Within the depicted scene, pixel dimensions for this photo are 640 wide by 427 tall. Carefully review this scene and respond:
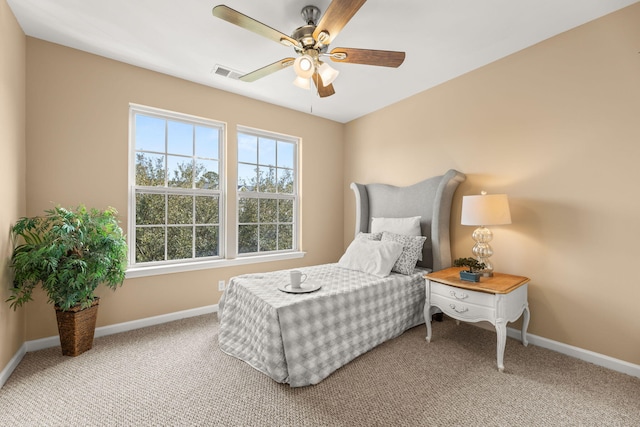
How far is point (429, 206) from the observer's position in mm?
3182

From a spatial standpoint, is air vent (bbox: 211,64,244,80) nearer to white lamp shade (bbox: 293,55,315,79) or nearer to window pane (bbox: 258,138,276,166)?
window pane (bbox: 258,138,276,166)

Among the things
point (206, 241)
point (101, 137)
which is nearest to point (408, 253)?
point (206, 241)

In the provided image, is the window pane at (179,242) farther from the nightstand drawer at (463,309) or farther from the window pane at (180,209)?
the nightstand drawer at (463,309)

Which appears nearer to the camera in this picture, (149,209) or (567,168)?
(567,168)

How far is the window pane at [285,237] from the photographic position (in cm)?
401

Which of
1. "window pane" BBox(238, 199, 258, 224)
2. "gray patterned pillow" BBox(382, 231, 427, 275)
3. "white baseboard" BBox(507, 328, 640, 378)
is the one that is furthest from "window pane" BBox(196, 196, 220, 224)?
"white baseboard" BBox(507, 328, 640, 378)

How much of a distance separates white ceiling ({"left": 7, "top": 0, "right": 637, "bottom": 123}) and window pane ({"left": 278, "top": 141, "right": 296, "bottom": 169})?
3.52ft

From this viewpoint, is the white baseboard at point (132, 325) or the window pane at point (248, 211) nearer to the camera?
the white baseboard at point (132, 325)

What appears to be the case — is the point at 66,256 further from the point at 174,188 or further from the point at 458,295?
the point at 458,295

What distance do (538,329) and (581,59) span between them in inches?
89.6

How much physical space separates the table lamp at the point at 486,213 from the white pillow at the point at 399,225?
0.65 m

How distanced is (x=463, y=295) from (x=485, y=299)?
159 millimetres

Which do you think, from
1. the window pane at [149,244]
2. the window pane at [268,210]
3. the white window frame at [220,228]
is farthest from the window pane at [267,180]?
the window pane at [149,244]

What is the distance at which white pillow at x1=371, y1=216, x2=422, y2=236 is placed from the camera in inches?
123
